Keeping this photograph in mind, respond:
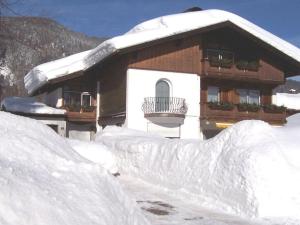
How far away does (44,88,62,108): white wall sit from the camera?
92.6ft

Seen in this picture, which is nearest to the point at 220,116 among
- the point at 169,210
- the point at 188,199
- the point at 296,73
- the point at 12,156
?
the point at 296,73

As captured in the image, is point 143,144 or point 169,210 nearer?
point 169,210

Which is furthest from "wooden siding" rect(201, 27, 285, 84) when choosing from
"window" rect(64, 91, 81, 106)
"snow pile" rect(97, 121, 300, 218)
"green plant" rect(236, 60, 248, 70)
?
"snow pile" rect(97, 121, 300, 218)

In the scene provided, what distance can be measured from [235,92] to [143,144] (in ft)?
44.8

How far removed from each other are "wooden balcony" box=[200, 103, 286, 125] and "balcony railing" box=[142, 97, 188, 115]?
1269mm

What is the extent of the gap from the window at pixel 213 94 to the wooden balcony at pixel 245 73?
1270 millimetres

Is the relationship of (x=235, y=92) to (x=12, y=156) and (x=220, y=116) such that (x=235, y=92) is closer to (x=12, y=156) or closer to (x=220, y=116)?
(x=220, y=116)

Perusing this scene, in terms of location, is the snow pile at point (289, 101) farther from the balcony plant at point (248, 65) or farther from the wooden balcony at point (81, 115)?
the wooden balcony at point (81, 115)

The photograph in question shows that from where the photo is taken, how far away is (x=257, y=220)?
1066 cm

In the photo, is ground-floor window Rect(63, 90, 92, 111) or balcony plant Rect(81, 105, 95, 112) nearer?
balcony plant Rect(81, 105, 95, 112)

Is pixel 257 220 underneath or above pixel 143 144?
underneath

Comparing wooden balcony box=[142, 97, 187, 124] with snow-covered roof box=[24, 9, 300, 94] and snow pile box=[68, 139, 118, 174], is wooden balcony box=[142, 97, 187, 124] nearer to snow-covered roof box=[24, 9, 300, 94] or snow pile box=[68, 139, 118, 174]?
snow-covered roof box=[24, 9, 300, 94]

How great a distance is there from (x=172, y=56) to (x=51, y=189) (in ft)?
69.3

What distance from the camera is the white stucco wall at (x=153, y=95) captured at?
25.0m
